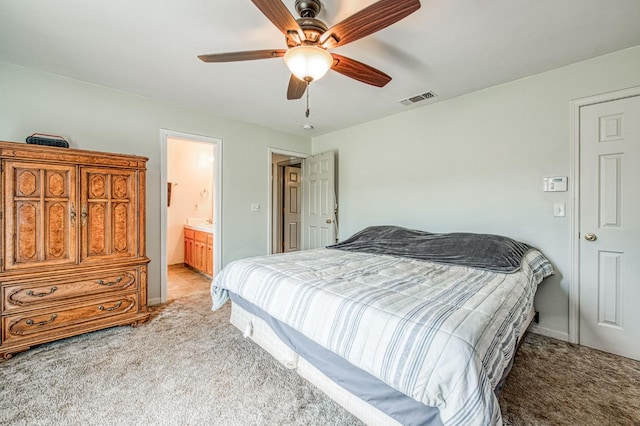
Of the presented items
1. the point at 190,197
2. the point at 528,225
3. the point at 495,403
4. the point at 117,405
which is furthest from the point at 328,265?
the point at 190,197

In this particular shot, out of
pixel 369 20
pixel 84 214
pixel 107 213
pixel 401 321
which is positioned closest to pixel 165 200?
pixel 107 213

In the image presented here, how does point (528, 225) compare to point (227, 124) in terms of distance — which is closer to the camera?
point (528, 225)

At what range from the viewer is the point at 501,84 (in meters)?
2.68

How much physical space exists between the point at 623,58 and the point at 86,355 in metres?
4.73

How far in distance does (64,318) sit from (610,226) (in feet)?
14.8

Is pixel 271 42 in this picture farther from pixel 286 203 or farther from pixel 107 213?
pixel 286 203

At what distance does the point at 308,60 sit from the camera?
1562mm

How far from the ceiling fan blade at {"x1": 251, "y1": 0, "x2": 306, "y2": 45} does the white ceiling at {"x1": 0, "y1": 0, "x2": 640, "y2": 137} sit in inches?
11.1

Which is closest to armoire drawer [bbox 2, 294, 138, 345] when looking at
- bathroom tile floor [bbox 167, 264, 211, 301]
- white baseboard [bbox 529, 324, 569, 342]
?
bathroom tile floor [bbox 167, 264, 211, 301]

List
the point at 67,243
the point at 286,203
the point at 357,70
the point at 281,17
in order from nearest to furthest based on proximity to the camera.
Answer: the point at 281,17, the point at 357,70, the point at 67,243, the point at 286,203

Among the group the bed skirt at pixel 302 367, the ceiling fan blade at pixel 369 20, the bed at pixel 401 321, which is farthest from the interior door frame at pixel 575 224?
the bed skirt at pixel 302 367

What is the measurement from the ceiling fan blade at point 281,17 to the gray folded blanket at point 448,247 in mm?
2016

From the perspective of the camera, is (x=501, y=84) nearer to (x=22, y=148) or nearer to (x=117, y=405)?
(x=117, y=405)

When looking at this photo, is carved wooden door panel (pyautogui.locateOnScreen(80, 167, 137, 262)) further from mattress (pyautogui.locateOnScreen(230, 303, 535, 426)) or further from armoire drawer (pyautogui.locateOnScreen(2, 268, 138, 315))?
mattress (pyautogui.locateOnScreen(230, 303, 535, 426))
